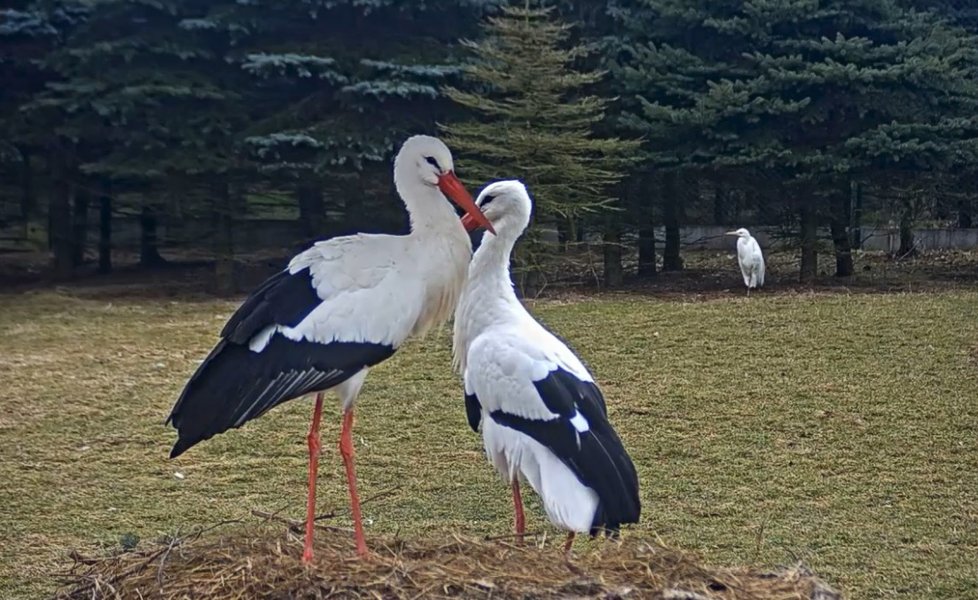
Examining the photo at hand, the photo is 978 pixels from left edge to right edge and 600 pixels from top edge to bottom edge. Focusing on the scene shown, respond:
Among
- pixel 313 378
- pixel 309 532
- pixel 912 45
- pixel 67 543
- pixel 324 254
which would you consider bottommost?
pixel 67 543

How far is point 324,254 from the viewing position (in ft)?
13.1

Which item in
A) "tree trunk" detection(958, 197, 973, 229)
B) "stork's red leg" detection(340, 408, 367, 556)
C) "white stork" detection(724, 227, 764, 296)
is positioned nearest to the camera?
"stork's red leg" detection(340, 408, 367, 556)

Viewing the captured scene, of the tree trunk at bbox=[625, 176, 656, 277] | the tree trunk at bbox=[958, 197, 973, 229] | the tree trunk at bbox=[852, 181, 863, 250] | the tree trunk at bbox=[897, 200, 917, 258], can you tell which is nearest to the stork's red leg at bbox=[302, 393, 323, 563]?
the tree trunk at bbox=[625, 176, 656, 277]

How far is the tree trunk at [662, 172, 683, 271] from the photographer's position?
527 inches

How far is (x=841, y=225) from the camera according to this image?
41.9 ft

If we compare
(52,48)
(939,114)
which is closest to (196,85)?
(52,48)

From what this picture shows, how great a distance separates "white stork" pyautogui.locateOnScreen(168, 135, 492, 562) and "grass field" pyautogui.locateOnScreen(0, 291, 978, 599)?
157 cm

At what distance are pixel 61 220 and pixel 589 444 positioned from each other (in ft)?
40.6

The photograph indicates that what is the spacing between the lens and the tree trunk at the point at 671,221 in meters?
13.4

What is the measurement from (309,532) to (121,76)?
33.7ft

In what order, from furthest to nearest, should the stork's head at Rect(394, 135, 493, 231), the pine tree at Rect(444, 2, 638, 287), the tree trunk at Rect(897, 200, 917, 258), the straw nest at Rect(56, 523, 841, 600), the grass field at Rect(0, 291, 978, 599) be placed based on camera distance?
the tree trunk at Rect(897, 200, 917, 258) → the pine tree at Rect(444, 2, 638, 287) → the grass field at Rect(0, 291, 978, 599) → the stork's head at Rect(394, 135, 493, 231) → the straw nest at Rect(56, 523, 841, 600)

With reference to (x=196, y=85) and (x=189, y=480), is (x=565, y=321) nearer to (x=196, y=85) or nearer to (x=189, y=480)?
(x=189, y=480)

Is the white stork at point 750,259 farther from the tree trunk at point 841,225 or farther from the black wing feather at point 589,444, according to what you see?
the black wing feather at point 589,444

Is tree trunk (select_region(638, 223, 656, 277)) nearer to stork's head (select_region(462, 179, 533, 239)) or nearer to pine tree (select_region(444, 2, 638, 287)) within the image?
pine tree (select_region(444, 2, 638, 287))
